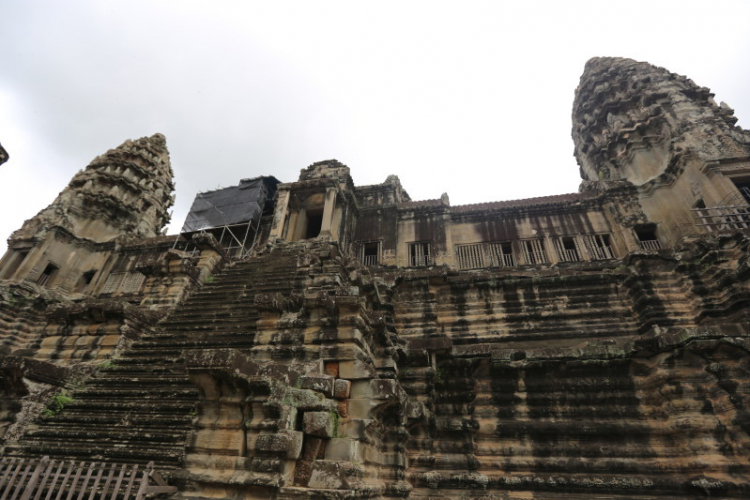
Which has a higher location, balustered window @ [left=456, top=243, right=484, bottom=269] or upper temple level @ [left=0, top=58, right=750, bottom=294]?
upper temple level @ [left=0, top=58, right=750, bottom=294]

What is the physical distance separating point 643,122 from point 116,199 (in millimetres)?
29500

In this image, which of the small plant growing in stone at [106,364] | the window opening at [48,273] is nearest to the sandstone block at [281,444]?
the small plant growing in stone at [106,364]

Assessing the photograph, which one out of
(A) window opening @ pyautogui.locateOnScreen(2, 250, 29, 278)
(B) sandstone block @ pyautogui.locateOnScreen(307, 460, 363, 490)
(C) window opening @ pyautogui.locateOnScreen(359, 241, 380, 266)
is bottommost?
(B) sandstone block @ pyautogui.locateOnScreen(307, 460, 363, 490)

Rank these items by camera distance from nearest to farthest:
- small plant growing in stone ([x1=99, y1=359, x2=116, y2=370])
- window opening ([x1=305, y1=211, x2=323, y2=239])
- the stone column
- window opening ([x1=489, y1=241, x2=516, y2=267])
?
small plant growing in stone ([x1=99, y1=359, x2=116, y2=370])
window opening ([x1=489, y1=241, x2=516, y2=267])
the stone column
window opening ([x1=305, y1=211, x2=323, y2=239])

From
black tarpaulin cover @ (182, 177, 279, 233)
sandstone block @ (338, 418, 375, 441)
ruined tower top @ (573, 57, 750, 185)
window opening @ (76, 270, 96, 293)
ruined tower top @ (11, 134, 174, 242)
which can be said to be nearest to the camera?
sandstone block @ (338, 418, 375, 441)

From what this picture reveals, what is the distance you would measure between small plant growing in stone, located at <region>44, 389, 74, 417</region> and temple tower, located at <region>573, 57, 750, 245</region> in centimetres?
1606

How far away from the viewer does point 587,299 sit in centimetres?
1004

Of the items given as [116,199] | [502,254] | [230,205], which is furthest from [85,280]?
[502,254]

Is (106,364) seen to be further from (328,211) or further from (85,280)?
(85,280)

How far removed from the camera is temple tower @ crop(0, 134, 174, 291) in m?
19.9

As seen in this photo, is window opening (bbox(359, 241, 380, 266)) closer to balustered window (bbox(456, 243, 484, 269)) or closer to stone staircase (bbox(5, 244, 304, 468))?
balustered window (bbox(456, 243, 484, 269))

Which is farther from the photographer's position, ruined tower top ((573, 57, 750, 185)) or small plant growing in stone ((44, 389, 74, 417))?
ruined tower top ((573, 57, 750, 185))

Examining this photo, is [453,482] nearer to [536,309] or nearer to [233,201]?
[536,309]

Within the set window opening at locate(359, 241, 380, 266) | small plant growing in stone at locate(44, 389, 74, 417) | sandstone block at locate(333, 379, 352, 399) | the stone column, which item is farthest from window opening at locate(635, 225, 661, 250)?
small plant growing in stone at locate(44, 389, 74, 417)
